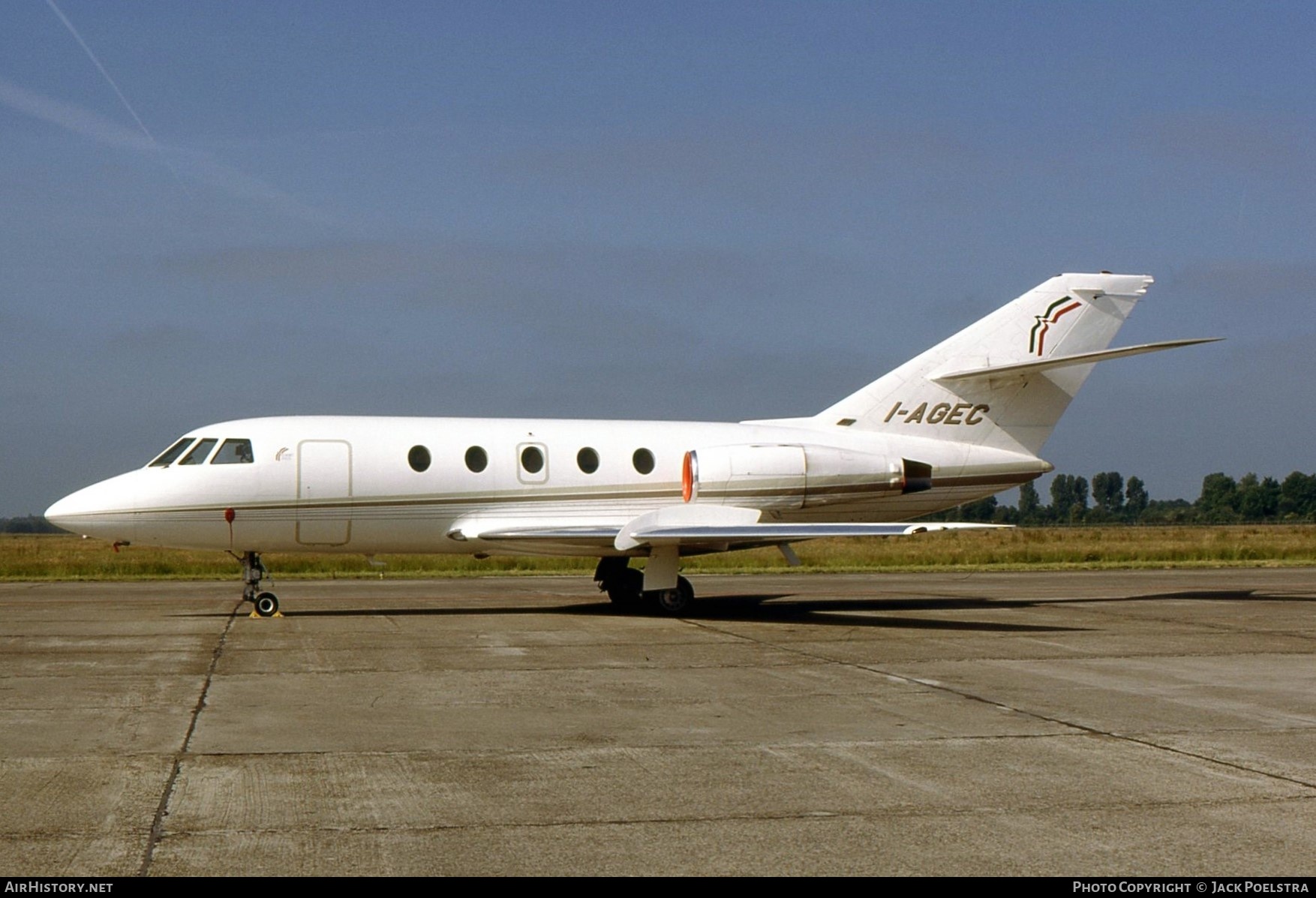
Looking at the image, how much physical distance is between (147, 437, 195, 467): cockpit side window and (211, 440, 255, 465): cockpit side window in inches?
20.5

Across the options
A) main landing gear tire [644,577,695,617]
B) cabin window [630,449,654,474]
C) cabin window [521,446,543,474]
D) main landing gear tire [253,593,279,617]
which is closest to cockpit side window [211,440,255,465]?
main landing gear tire [253,593,279,617]

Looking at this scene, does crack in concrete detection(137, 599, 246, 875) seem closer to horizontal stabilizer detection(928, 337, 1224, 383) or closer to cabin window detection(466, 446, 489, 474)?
cabin window detection(466, 446, 489, 474)

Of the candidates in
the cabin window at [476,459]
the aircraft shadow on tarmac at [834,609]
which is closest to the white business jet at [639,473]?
the cabin window at [476,459]

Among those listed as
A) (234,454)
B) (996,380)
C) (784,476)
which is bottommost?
(784,476)

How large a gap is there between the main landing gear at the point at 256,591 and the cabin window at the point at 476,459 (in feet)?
10.8

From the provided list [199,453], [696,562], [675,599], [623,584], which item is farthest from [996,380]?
[696,562]

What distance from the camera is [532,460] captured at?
2006cm

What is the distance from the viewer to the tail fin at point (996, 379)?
21938 millimetres

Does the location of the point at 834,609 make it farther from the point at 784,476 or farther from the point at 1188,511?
the point at 1188,511

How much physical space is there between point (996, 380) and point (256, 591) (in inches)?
478

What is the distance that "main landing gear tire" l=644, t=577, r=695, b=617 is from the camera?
65.0ft

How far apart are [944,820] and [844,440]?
15161 mm

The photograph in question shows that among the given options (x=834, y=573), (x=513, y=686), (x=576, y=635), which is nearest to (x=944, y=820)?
(x=513, y=686)
